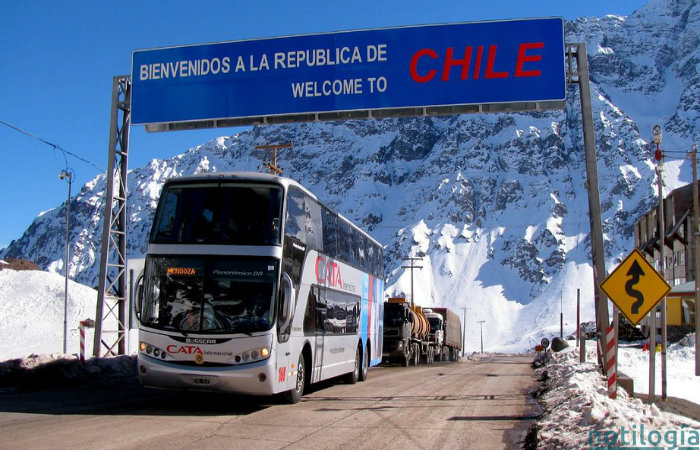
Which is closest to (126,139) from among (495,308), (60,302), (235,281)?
(235,281)

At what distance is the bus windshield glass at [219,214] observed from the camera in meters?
11.3

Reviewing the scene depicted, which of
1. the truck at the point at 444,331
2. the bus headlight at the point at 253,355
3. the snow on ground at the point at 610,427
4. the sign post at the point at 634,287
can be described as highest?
the sign post at the point at 634,287

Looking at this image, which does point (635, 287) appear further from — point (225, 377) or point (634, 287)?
point (225, 377)

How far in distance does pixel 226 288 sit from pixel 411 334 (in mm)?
22083

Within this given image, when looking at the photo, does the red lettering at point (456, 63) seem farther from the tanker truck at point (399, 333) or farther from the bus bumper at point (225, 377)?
the tanker truck at point (399, 333)

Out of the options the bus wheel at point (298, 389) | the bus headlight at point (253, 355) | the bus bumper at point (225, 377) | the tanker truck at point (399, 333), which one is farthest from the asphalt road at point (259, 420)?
the tanker truck at point (399, 333)

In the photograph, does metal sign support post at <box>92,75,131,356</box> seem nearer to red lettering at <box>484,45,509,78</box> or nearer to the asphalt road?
the asphalt road

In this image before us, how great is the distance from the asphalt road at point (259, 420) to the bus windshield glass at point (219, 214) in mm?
2852

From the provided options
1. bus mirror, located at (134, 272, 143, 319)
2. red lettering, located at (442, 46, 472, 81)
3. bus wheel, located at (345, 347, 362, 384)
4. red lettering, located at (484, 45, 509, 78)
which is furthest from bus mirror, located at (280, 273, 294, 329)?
red lettering, located at (484, 45, 509, 78)

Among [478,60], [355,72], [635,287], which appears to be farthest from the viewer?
[355,72]

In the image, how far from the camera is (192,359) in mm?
10953

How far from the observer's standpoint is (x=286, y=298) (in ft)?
36.0

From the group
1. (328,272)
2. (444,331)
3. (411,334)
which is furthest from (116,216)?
(444,331)

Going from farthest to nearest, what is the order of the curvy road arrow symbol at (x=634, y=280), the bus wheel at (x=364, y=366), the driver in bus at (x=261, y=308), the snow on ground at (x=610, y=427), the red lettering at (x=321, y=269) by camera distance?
the bus wheel at (x=364, y=366) < the red lettering at (x=321, y=269) < the curvy road arrow symbol at (x=634, y=280) < the driver in bus at (x=261, y=308) < the snow on ground at (x=610, y=427)
